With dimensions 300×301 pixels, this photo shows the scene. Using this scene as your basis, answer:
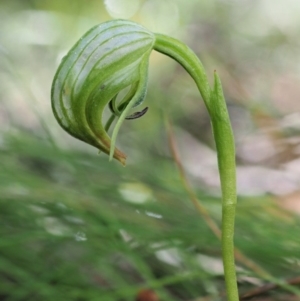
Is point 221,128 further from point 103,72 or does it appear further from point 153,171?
point 153,171

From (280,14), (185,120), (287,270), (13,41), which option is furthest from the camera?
(280,14)

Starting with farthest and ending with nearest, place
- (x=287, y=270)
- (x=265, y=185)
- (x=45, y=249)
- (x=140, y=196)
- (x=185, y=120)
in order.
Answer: (x=185, y=120) < (x=265, y=185) < (x=140, y=196) < (x=45, y=249) < (x=287, y=270)

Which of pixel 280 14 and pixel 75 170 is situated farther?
pixel 280 14

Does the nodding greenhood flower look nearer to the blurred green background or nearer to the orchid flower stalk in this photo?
the orchid flower stalk

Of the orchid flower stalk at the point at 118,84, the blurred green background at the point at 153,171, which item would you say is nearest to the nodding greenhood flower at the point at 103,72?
the orchid flower stalk at the point at 118,84

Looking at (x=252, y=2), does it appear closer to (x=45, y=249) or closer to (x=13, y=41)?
(x=13, y=41)

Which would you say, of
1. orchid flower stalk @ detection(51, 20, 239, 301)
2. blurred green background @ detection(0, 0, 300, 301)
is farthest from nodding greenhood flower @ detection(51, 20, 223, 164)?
blurred green background @ detection(0, 0, 300, 301)

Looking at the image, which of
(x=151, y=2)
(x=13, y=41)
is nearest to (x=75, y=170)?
(x=13, y=41)
